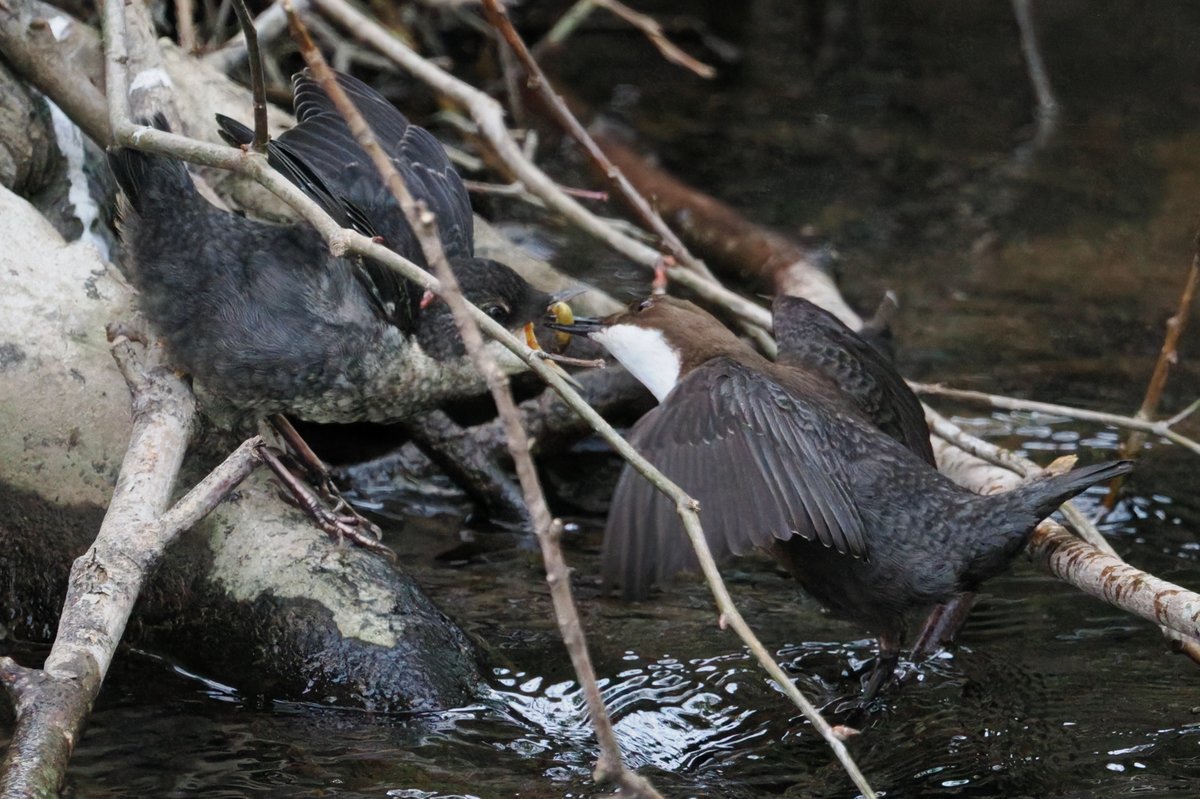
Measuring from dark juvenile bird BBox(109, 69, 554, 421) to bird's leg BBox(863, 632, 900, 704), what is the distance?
4.88 feet

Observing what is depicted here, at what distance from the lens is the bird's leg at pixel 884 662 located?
375 centimetres

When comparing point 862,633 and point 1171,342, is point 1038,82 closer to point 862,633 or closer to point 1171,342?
point 1171,342

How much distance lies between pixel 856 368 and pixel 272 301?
167cm

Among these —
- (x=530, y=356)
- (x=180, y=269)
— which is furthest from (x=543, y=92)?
(x=530, y=356)

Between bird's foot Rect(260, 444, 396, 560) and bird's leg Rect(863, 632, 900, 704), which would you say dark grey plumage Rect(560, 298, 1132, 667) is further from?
bird's foot Rect(260, 444, 396, 560)

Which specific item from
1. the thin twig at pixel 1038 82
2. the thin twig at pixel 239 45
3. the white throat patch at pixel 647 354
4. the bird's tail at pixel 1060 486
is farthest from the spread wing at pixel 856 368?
the thin twig at pixel 1038 82

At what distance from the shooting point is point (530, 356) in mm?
2760

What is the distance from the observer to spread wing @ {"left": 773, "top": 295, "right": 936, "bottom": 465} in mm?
4133

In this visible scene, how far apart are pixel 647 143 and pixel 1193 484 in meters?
4.13

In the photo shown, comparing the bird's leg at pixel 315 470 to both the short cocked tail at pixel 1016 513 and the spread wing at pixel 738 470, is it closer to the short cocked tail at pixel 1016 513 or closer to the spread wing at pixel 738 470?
the spread wing at pixel 738 470

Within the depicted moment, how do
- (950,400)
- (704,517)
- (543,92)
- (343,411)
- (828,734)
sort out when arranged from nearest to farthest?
(828,734) < (704,517) < (343,411) < (543,92) < (950,400)

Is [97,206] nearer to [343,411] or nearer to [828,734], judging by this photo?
[343,411]

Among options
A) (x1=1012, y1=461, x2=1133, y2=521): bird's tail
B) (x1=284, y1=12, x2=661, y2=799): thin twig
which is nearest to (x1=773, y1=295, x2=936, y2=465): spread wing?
(x1=1012, y1=461, x2=1133, y2=521): bird's tail

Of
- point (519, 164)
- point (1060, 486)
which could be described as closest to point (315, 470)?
point (519, 164)
